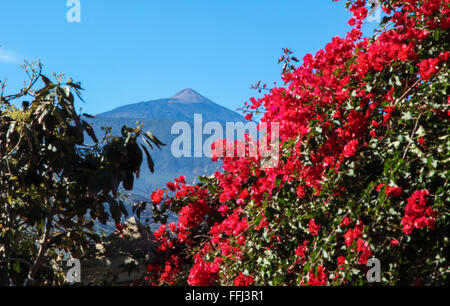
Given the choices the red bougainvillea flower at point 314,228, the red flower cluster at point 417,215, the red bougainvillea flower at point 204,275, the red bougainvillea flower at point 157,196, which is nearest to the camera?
the red flower cluster at point 417,215

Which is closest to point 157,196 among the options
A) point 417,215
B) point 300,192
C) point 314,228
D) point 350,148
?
point 300,192

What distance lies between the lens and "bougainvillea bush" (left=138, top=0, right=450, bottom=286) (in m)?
2.58

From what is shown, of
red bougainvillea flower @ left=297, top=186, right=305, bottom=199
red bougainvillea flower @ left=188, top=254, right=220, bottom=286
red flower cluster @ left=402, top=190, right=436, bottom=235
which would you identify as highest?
red bougainvillea flower @ left=297, top=186, right=305, bottom=199

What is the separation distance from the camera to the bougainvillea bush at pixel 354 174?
2576 millimetres

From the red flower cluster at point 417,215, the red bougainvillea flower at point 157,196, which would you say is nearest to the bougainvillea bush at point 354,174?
the red flower cluster at point 417,215

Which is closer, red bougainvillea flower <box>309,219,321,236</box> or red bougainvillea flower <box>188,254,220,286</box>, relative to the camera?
red bougainvillea flower <box>309,219,321,236</box>

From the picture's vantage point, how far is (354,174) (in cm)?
287

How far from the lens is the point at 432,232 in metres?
2.62

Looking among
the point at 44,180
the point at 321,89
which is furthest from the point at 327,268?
the point at 44,180

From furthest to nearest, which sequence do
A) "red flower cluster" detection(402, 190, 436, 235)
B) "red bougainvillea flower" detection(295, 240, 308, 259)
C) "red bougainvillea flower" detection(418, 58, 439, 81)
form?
"red bougainvillea flower" detection(295, 240, 308, 259)
"red bougainvillea flower" detection(418, 58, 439, 81)
"red flower cluster" detection(402, 190, 436, 235)

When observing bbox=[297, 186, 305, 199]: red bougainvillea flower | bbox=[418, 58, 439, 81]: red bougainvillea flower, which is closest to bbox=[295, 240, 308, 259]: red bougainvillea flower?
bbox=[297, 186, 305, 199]: red bougainvillea flower

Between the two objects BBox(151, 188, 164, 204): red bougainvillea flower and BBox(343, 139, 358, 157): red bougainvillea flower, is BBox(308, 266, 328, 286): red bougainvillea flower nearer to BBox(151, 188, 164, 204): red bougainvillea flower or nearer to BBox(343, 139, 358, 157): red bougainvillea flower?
BBox(343, 139, 358, 157): red bougainvillea flower

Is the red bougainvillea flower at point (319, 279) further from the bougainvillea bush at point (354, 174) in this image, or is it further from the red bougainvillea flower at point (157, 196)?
the red bougainvillea flower at point (157, 196)
